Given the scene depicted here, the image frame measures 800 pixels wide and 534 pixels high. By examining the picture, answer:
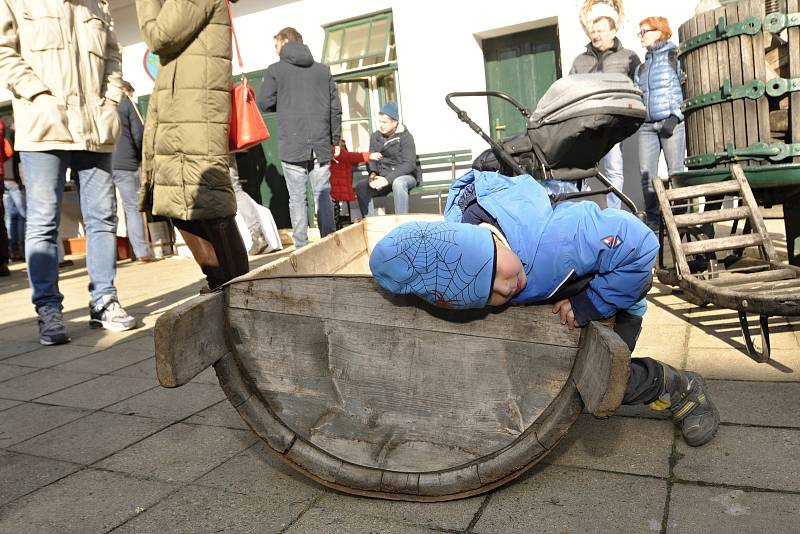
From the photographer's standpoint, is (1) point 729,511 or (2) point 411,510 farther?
(2) point 411,510

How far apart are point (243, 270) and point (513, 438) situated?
241 cm

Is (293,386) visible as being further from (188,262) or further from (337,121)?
(188,262)

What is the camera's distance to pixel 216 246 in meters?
3.79

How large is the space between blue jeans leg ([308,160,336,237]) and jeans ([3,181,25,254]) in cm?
530

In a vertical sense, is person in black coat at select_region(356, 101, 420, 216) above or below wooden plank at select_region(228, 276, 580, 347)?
above

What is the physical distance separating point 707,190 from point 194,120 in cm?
285

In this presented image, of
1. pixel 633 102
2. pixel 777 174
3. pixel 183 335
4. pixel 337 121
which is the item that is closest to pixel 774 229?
pixel 777 174

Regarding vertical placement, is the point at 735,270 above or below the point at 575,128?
below

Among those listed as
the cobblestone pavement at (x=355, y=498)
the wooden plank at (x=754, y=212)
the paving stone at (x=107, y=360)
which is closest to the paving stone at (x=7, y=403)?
the cobblestone pavement at (x=355, y=498)

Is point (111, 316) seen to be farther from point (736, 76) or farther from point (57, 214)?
point (736, 76)

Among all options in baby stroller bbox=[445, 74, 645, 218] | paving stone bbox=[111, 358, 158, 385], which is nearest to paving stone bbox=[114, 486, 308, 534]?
paving stone bbox=[111, 358, 158, 385]

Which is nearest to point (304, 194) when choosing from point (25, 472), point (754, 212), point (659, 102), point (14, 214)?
point (659, 102)

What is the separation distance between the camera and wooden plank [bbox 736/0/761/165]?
3.72 metres

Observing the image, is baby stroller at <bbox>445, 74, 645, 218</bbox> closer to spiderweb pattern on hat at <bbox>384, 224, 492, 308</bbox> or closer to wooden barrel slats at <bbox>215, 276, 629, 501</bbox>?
wooden barrel slats at <bbox>215, 276, 629, 501</bbox>
